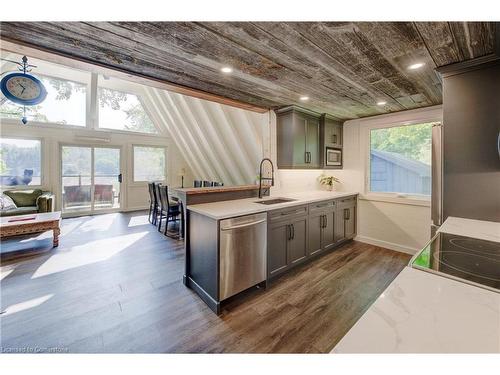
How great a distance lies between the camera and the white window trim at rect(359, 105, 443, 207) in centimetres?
326

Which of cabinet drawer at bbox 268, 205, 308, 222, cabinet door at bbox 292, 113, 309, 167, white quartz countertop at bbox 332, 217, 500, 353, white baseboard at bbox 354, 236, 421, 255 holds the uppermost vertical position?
cabinet door at bbox 292, 113, 309, 167

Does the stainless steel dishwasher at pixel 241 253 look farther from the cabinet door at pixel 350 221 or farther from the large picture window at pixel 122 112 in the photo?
the large picture window at pixel 122 112

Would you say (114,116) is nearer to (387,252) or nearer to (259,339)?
(259,339)

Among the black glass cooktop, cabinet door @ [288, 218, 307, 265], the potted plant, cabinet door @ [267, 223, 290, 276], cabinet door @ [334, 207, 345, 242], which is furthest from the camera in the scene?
the potted plant

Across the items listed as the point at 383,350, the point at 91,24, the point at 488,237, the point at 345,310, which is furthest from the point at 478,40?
the point at 91,24

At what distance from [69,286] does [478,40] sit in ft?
14.2

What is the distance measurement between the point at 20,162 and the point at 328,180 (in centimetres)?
723

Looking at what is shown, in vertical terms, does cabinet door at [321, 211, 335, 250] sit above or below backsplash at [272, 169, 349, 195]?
below

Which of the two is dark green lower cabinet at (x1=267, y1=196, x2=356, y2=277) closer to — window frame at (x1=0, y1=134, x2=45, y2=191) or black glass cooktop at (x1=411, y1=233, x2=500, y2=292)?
black glass cooktop at (x1=411, y1=233, x2=500, y2=292)

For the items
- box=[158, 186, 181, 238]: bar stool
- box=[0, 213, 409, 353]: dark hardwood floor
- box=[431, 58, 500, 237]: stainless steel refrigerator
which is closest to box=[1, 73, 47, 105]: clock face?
box=[0, 213, 409, 353]: dark hardwood floor

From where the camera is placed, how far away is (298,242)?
2.81m

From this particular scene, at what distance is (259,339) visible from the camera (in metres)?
1.71

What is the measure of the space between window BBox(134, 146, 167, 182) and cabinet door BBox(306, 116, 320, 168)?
5.77 m

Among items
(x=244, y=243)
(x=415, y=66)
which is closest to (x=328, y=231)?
(x=244, y=243)
